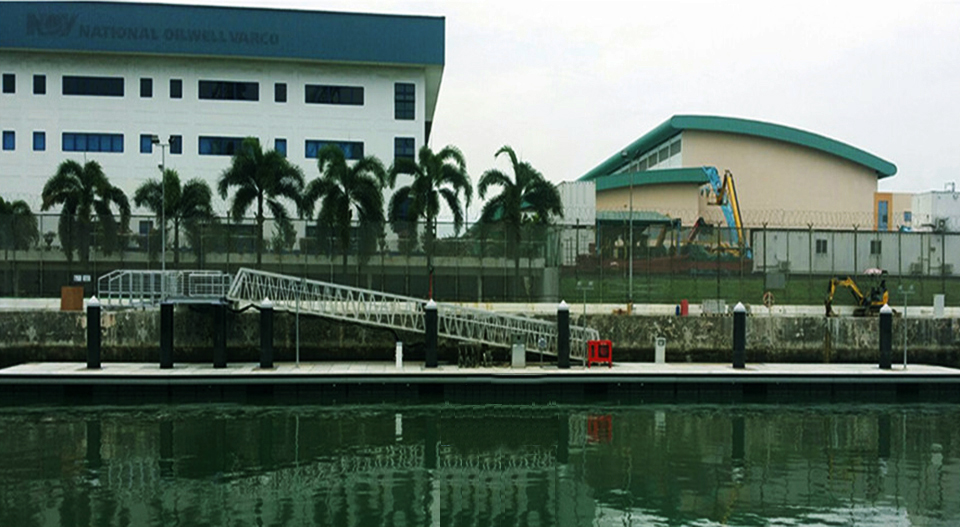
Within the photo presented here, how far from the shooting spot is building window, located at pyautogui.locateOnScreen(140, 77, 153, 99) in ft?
223

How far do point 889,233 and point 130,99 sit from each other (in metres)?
53.8

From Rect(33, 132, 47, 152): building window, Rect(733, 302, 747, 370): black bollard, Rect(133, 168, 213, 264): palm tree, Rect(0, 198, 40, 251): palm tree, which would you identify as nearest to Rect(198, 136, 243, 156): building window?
Rect(33, 132, 47, 152): building window

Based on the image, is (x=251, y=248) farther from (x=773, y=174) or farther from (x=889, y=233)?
(x=773, y=174)

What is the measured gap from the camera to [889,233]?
4238cm

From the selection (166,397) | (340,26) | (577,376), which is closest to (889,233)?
(577,376)

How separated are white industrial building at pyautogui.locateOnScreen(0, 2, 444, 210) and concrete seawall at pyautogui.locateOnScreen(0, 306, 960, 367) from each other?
107 feet

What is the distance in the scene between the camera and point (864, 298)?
1549 inches

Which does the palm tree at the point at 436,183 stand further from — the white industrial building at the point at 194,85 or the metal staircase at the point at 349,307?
the white industrial building at the point at 194,85

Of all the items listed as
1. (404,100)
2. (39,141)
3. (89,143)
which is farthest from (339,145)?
(39,141)

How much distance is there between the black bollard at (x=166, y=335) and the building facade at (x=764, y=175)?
58666 millimetres

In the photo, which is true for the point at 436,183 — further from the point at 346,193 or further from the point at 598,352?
the point at 598,352

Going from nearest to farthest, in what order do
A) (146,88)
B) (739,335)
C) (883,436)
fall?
(883,436) → (739,335) → (146,88)

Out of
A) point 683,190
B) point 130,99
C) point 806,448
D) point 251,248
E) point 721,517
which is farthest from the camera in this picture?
point 683,190

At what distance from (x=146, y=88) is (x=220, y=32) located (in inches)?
282
